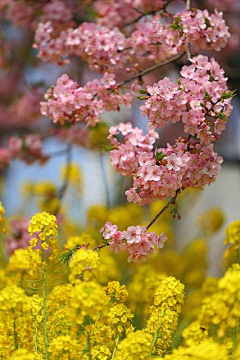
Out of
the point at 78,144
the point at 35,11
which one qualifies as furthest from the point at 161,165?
the point at 78,144

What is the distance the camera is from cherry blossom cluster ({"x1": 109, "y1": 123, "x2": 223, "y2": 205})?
5.22ft

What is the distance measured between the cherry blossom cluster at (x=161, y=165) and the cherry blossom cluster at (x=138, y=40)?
33cm

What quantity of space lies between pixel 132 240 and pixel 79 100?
1.67 feet

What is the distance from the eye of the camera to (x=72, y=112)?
1.91 meters

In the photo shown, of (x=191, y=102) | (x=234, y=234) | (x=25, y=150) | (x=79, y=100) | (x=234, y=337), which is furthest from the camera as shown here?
(x=25, y=150)

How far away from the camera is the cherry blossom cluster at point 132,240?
158 centimetres

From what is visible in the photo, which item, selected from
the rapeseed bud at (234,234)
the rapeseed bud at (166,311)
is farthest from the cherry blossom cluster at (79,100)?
the rapeseed bud at (166,311)

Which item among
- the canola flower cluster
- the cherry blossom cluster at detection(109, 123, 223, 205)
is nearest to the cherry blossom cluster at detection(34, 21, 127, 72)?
the cherry blossom cluster at detection(109, 123, 223, 205)

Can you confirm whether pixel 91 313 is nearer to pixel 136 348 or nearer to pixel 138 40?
pixel 136 348

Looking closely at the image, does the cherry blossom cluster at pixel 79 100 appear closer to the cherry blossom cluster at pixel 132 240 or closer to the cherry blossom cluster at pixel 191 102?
the cherry blossom cluster at pixel 191 102

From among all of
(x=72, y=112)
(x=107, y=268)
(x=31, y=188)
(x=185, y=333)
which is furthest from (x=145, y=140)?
(x=31, y=188)

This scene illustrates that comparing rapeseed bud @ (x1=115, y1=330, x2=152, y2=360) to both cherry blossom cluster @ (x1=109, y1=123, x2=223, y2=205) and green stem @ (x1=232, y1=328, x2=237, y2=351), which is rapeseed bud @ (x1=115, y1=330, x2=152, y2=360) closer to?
green stem @ (x1=232, y1=328, x2=237, y2=351)

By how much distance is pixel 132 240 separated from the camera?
5.18 ft

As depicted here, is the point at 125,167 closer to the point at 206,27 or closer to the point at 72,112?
the point at 72,112
